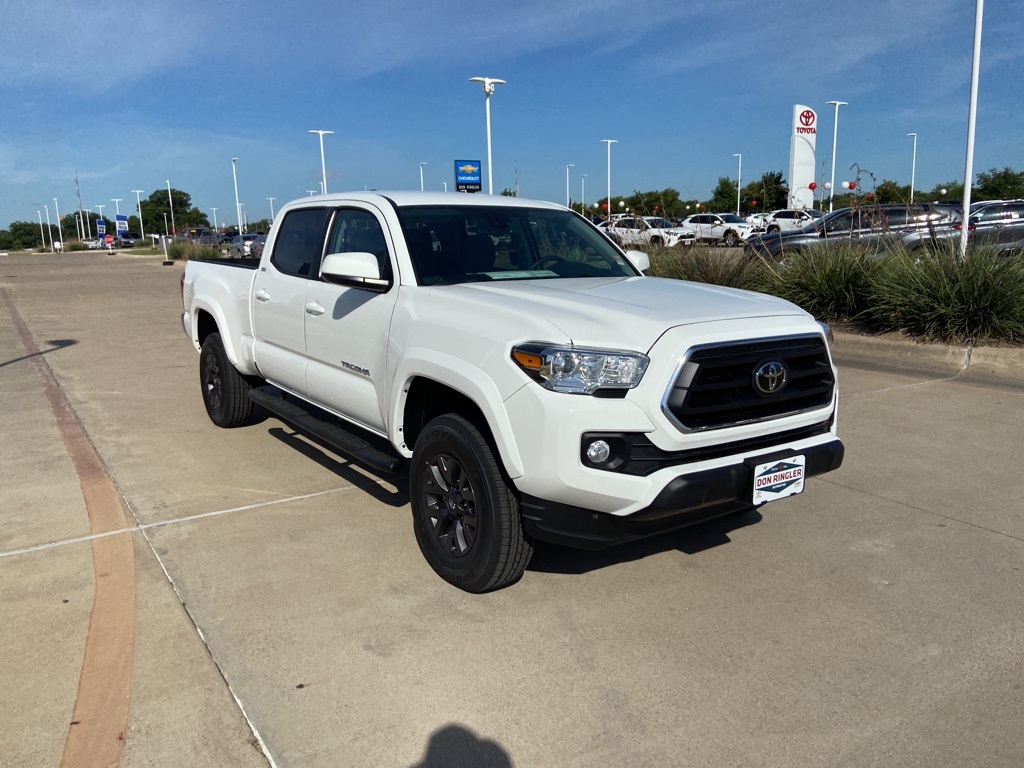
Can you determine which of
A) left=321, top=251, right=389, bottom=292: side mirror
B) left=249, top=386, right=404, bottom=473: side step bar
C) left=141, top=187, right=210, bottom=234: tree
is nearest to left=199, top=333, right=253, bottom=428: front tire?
left=249, top=386, right=404, bottom=473: side step bar

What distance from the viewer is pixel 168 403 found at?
7926 mm

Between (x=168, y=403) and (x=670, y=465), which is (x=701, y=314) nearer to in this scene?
(x=670, y=465)

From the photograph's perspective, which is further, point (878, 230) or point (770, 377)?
point (878, 230)

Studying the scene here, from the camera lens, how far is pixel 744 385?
11.5ft

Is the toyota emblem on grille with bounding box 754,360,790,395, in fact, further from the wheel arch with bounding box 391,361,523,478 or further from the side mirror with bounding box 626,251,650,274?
the side mirror with bounding box 626,251,650,274

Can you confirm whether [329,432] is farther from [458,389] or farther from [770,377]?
[770,377]

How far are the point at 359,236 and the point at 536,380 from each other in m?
2.10

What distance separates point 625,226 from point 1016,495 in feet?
36.6

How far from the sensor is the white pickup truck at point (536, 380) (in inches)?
129

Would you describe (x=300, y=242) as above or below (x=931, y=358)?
above

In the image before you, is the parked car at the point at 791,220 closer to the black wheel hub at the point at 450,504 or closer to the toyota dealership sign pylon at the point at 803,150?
the toyota dealership sign pylon at the point at 803,150

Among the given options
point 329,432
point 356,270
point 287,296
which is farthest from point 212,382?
point 356,270

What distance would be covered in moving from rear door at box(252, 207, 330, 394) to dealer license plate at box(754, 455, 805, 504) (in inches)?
116

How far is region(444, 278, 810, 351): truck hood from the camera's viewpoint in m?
3.38
